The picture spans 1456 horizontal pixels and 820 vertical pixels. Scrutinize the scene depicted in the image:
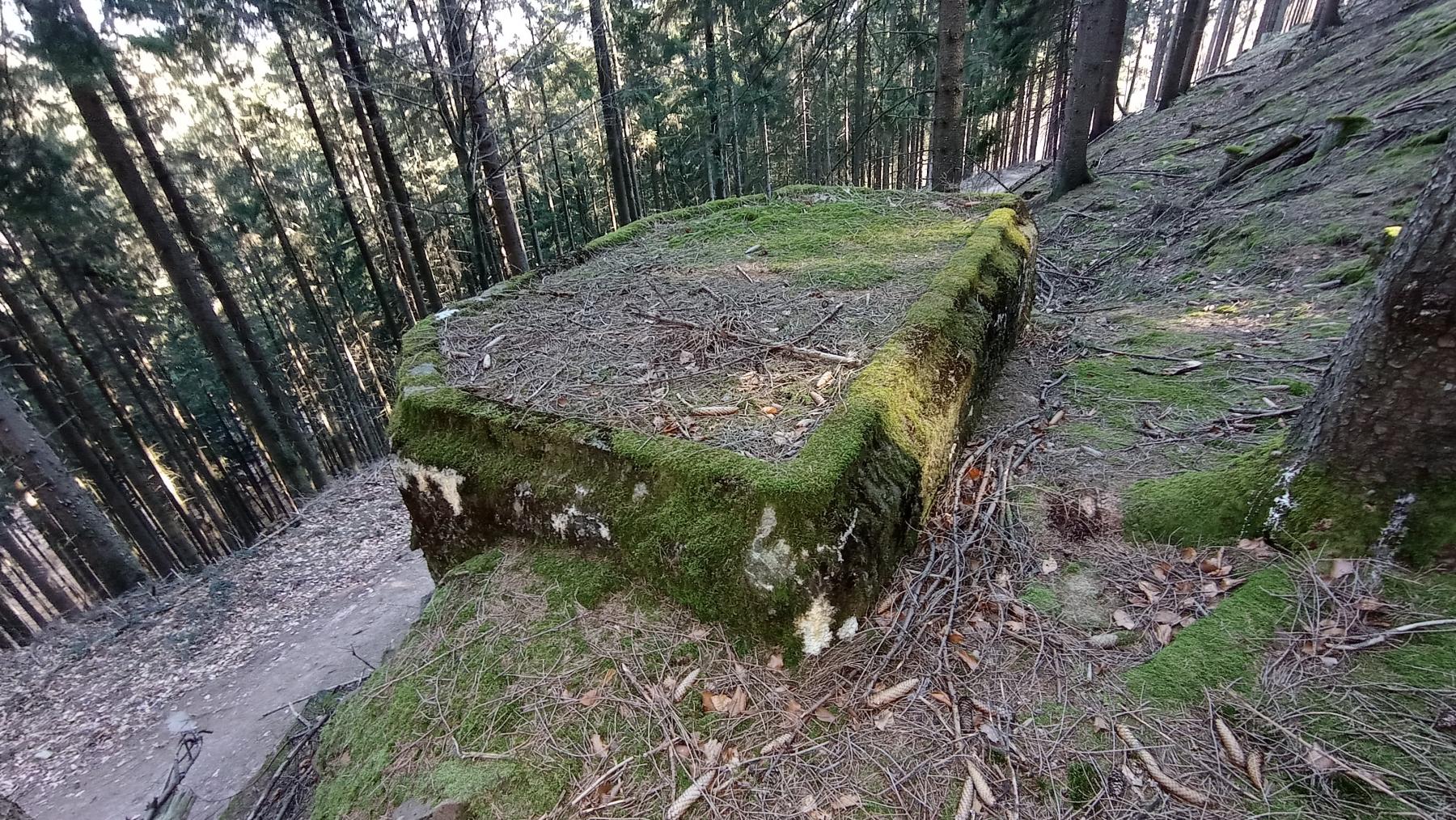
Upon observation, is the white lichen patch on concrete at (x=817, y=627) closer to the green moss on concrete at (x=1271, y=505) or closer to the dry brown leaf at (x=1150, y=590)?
the dry brown leaf at (x=1150, y=590)

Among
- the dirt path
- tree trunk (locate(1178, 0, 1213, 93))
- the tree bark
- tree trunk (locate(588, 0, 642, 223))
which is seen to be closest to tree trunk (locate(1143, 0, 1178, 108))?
tree trunk (locate(1178, 0, 1213, 93))

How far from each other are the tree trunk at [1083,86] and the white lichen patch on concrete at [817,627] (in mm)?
9565

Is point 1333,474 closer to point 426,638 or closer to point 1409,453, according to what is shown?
point 1409,453

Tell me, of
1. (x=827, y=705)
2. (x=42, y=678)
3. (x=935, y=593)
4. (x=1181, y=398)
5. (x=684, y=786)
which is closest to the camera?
(x=684, y=786)

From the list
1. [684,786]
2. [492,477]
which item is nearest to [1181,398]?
[684,786]

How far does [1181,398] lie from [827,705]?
294 cm

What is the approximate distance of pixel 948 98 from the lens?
6898 millimetres

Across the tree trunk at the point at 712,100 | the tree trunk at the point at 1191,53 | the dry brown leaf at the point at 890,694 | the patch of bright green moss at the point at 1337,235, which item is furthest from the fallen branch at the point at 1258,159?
the tree trunk at the point at 712,100

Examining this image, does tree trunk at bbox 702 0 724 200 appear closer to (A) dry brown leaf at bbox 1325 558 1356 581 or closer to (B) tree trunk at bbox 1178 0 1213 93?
(B) tree trunk at bbox 1178 0 1213 93

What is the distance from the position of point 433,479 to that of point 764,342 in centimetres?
207

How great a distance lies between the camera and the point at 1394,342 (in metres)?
1.86

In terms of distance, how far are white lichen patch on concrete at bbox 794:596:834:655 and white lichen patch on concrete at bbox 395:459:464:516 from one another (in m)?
2.07

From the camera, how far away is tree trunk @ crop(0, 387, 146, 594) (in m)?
8.02

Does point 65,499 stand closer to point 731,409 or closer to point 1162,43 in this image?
point 731,409
